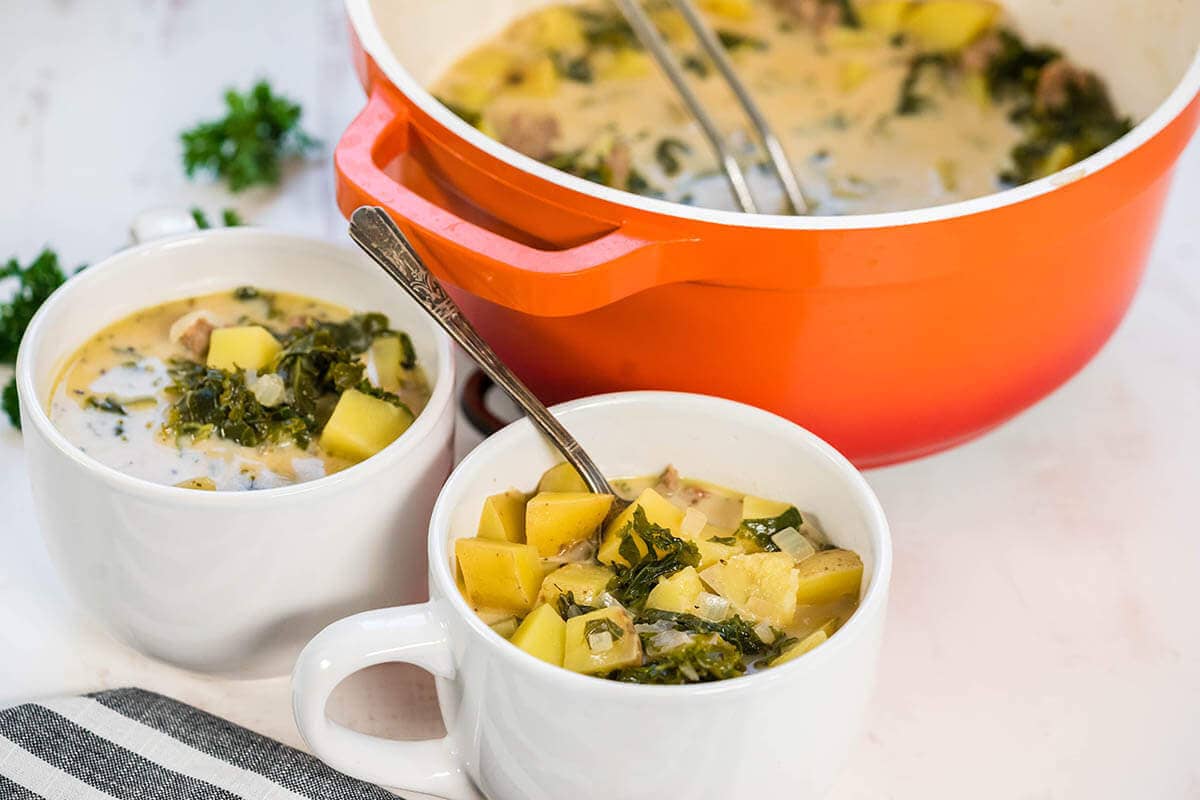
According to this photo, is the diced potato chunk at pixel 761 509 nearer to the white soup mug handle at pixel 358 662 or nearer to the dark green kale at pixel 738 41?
the white soup mug handle at pixel 358 662

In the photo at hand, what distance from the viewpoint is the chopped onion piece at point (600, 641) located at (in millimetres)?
1053

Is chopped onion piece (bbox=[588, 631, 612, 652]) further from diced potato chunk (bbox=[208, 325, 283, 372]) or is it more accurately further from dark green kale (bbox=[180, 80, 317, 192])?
dark green kale (bbox=[180, 80, 317, 192])

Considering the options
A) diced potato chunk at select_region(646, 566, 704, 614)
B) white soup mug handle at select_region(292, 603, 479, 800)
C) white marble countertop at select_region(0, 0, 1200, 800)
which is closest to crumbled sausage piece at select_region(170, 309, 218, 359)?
white marble countertop at select_region(0, 0, 1200, 800)

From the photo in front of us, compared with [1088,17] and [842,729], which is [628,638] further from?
[1088,17]

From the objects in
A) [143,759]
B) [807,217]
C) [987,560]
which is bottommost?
[987,560]

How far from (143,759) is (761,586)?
489 millimetres

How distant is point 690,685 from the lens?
0.99 m

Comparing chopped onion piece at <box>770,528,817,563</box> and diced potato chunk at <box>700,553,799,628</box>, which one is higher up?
diced potato chunk at <box>700,553,799,628</box>

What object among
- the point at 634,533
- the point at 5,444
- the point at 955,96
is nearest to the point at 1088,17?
the point at 955,96

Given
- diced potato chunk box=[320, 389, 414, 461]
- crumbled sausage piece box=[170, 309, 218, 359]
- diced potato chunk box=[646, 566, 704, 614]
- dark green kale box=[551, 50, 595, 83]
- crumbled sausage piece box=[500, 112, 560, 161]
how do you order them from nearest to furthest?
diced potato chunk box=[646, 566, 704, 614]
diced potato chunk box=[320, 389, 414, 461]
crumbled sausage piece box=[170, 309, 218, 359]
crumbled sausage piece box=[500, 112, 560, 161]
dark green kale box=[551, 50, 595, 83]

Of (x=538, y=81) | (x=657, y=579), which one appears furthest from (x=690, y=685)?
(x=538, y=81)

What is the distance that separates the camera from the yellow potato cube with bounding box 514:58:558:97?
1722 mm

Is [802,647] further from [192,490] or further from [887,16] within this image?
[887,16]

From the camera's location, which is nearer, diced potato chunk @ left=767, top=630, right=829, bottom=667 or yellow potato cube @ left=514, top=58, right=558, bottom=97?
diced potato chunk @ left=767, top=630, right=829, bottom=667
